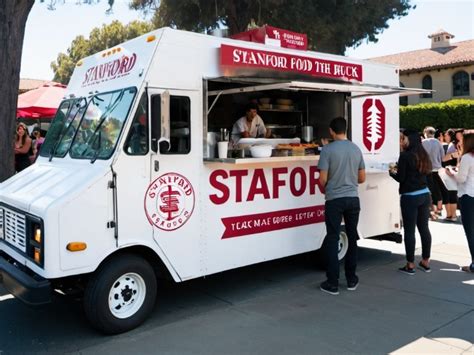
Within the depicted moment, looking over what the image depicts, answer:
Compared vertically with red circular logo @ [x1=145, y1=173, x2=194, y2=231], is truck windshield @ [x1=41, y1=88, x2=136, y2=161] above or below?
above

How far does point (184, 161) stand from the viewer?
4664 mm

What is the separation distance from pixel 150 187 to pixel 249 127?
2451mm

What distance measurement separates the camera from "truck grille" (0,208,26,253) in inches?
168

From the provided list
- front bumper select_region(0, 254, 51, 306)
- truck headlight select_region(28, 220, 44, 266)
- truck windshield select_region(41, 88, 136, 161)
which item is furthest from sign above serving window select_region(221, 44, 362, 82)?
front bumper select_region(0, 254, 51, 306)

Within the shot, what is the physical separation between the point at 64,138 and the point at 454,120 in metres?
24.2

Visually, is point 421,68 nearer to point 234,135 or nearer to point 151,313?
point 234,135

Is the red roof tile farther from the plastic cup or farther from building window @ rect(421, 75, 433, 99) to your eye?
the plastic cup

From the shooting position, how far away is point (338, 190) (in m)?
5.25

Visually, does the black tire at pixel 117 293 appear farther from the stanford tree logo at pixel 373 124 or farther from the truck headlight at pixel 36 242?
the stanford tree logo at pixel 373 124

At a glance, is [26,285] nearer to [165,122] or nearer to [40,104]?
[165,122]

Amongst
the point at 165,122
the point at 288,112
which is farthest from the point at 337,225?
the point at 288,112

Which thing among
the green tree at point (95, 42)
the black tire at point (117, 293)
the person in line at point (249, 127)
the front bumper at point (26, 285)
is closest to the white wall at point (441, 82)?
the green tree at point (95, 42)

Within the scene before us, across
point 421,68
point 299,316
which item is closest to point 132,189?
point 299,316

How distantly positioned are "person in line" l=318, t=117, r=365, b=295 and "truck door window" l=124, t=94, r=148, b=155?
197 cm
